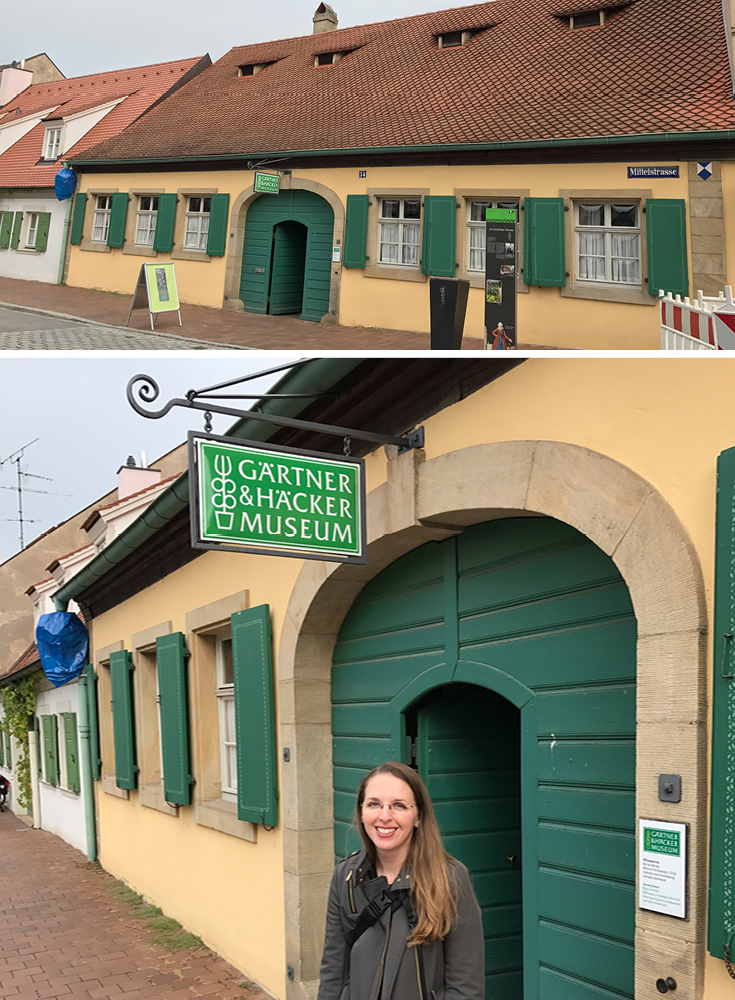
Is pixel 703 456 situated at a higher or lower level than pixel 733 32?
lower

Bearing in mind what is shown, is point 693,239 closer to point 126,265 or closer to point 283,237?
point 283,237

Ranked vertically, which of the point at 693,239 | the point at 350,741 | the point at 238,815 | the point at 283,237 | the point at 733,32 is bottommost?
the point at 238,815

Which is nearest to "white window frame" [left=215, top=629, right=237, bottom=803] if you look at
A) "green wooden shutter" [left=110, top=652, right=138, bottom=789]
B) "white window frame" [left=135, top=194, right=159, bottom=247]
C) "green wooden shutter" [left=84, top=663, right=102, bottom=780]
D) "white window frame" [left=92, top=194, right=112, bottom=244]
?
"green wooden shutter" [left=110, top=652, right=138, bottom=789]

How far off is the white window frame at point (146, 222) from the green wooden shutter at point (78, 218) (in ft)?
7.14

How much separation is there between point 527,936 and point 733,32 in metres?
12.0

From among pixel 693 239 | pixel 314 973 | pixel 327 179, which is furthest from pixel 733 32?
pixel 314 973

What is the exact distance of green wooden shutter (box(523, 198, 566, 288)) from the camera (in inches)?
520

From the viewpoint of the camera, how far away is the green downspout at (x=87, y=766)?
1224 cm

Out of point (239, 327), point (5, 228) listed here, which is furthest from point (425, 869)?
point (5, 228)

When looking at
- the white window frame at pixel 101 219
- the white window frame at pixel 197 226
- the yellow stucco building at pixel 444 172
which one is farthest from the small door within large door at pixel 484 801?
the white window frame at pixel 101 219

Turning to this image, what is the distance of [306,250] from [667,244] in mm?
7175

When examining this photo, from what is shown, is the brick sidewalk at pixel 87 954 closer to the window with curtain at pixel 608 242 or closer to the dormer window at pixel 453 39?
the window with curtain at pixel 608 242

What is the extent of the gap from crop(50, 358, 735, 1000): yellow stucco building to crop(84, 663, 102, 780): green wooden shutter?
13.6ft

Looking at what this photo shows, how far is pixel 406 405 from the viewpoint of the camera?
511cm
